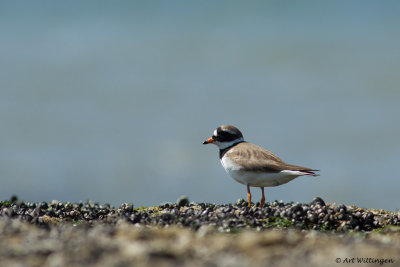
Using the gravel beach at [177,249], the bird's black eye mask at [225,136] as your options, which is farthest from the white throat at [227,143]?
the gravel beach at [177,249]

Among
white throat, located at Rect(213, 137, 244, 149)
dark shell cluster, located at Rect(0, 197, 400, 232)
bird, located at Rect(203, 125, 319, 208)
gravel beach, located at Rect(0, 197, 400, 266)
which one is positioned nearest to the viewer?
gravel beach, located at Rect(0, 197, 400, 266)

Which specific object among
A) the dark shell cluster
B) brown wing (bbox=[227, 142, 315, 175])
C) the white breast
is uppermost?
brown wing (bbox=[227, 142, 315, 175])

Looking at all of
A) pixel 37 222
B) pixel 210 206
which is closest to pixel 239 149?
pixel 210 206

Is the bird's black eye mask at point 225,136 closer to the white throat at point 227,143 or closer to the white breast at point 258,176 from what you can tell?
the white throat at point 227,143

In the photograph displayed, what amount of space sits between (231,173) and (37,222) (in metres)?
5.72

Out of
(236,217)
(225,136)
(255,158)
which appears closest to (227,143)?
(225,136)

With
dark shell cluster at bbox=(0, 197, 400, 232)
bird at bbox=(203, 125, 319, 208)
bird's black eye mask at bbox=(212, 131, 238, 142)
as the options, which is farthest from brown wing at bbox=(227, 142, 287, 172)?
dark shell cluster at bbox=(0, 197, 400, 232)

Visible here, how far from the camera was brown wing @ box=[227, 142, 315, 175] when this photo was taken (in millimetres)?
14727

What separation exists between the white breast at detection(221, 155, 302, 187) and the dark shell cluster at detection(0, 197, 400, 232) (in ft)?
2.68

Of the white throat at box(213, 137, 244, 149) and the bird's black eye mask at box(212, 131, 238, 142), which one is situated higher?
the bird's black eye mask at box(212, 131, 238, 142)

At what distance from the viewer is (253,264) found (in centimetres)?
643

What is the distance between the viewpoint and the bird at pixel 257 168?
14695mm

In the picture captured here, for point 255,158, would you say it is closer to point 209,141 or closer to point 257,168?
point 257,168

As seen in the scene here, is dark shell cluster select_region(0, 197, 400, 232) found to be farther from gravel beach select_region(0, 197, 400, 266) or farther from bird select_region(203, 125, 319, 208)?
gravel beach select_region(0, 197, 400, 266)
